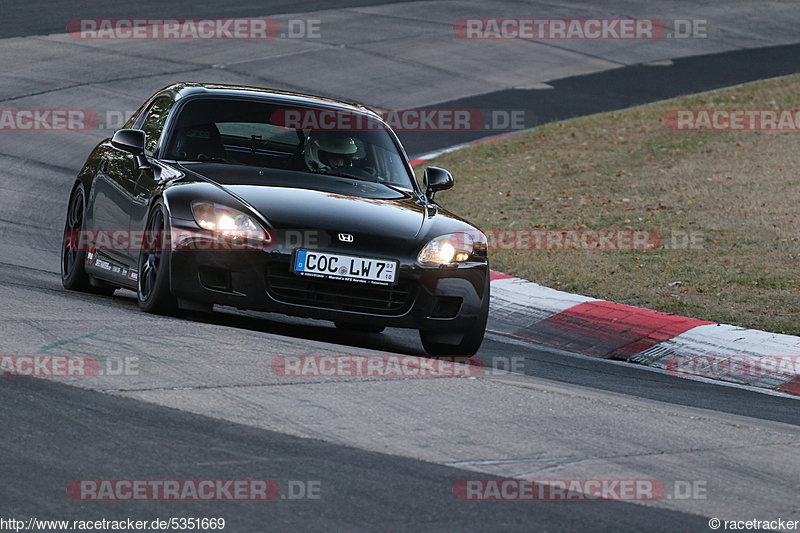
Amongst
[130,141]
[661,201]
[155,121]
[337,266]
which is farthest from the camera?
[661,201]

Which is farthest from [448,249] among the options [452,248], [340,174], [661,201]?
[661,201]

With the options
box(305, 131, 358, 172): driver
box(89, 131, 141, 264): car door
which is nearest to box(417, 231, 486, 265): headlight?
box(305, 131, 358, 172): driver

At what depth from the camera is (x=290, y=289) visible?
745 centimetres

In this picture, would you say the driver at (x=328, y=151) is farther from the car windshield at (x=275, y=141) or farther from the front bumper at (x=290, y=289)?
the front bumper at (x=290, y=289)

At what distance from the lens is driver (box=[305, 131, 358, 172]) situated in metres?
8.62

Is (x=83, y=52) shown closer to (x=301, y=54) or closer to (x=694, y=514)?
(x=301, y=54)

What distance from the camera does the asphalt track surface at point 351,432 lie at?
4625mm

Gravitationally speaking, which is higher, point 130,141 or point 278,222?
point 130,141

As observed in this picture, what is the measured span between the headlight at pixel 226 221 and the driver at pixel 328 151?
1.14 m

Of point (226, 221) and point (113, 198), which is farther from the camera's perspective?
point (113, 198)

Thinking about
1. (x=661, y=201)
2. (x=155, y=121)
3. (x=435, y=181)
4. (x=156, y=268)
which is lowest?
(x=661, y=201)

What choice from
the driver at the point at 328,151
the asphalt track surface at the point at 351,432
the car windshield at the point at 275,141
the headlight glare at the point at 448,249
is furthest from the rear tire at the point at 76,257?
the headlight glare at the point at 448,249

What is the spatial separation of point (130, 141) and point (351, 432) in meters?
3.57

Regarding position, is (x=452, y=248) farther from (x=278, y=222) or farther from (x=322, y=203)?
(x=278, y=222)
